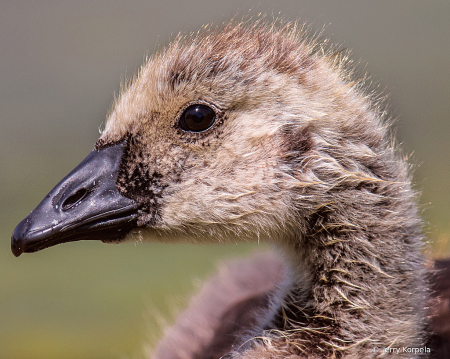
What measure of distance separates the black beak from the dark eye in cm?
20

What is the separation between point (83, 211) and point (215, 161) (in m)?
0.39

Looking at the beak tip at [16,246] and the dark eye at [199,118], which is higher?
the dark eye at [199,118]

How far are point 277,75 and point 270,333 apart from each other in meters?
0.75

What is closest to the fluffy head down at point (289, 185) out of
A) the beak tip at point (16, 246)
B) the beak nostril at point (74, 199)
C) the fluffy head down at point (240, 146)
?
the fluffy head down at point (240, 146)

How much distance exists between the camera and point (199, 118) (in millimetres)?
1384

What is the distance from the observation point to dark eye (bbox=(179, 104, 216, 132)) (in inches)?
54.6

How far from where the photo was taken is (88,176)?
1.40 m

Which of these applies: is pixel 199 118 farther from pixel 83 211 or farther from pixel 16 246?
pixel 16 246

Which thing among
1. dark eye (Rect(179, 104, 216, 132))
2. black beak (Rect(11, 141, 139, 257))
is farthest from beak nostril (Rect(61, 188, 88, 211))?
dark eye (Rect(179, 104, 216, 132))

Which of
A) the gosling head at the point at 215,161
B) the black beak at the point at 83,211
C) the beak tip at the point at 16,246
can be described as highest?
the gosling head at the point at 215,161

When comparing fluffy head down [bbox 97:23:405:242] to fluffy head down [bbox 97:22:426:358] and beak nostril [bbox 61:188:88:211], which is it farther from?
beak nostril [bbox 61:188:88:211]

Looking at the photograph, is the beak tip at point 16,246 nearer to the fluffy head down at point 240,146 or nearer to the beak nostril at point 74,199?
the beak nostril at point 74,199

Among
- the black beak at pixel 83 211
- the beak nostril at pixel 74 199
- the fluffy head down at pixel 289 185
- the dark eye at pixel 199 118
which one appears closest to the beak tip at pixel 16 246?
the black beak at pixel 83 211

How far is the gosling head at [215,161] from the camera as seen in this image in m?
1.36
